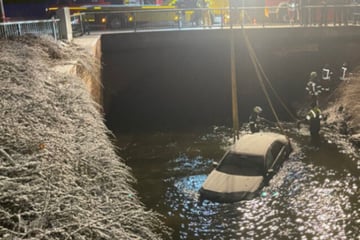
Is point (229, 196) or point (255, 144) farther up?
point (255, 144)

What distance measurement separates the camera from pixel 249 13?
28.4m

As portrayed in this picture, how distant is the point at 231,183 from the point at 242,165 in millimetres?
1081

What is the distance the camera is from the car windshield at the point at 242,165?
13453 millimetres

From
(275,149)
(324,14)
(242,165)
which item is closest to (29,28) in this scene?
(242,165)

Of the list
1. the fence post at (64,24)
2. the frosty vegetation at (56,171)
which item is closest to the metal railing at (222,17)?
the fence post at (64,24)

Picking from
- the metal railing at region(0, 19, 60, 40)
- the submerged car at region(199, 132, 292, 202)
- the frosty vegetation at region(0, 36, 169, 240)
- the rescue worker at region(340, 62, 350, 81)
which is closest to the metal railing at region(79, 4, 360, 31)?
the rescue worker at region(340, 62, 350, 81)

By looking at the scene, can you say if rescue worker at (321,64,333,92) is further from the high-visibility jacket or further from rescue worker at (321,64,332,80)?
the high-visibility jacket

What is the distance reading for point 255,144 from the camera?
47.6 ft

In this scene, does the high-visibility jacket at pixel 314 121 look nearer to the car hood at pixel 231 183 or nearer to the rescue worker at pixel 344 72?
the rescue worker at pixel 344 72

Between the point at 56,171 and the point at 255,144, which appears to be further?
the point at 255,144

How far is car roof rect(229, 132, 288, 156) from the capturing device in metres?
13.9

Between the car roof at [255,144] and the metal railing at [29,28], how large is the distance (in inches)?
317

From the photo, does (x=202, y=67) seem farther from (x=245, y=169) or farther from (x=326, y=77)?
(x=245, y=169)

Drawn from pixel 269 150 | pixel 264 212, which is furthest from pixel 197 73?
pixel 264 212
